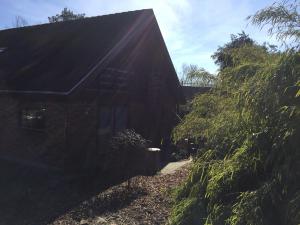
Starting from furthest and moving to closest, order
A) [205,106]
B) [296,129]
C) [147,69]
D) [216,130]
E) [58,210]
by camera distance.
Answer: [147,69] < [58,210] < [205,106] < [216,130] < [296,129]

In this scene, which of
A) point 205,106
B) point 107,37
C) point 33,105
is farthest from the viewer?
point 107,37

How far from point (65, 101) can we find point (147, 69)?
5496 mm

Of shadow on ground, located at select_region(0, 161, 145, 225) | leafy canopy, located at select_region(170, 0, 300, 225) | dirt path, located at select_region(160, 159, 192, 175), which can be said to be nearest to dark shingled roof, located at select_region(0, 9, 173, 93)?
shadow on ground, located at select_region(0, 161, 145, 225)

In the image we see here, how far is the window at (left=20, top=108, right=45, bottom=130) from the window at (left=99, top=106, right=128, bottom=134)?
1969 millimetres

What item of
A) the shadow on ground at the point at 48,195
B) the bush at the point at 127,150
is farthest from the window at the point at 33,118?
the bush at the point at 127,150

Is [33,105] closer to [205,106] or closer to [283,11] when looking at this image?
[205,106]

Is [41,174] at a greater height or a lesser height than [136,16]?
lesser

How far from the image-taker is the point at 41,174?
477 inches

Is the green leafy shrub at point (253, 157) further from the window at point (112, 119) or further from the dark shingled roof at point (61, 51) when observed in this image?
the window at point (112, 119)

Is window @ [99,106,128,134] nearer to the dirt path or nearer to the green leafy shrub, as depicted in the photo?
the dirt path

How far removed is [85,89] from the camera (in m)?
13.3

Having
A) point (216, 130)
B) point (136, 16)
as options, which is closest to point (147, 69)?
point (136, 16)

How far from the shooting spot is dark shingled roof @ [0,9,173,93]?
44.1 feet

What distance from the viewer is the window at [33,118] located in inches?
537
